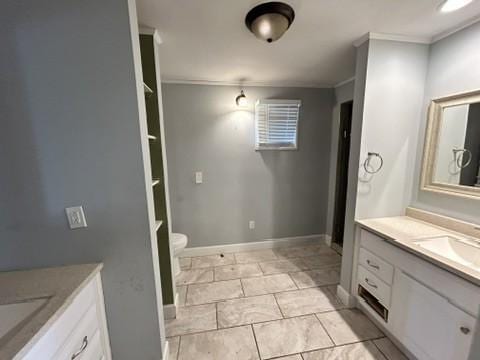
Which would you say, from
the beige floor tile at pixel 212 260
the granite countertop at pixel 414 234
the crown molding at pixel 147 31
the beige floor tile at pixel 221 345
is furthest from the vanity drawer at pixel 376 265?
the crown molding at pixel 147 31

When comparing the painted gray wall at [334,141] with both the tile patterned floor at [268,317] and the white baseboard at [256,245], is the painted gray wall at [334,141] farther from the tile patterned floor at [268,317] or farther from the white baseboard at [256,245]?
the tile patterned floor at [268,317]

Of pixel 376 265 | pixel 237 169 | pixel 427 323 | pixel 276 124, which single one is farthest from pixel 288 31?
pixel 427 323

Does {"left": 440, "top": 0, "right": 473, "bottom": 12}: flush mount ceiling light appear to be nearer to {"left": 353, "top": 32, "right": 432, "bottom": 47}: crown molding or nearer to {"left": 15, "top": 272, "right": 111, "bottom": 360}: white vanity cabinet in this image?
{"left": 353, "top": 32, "right": 432, "bottom": 47}: crown molding

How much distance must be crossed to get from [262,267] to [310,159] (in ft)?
5.57

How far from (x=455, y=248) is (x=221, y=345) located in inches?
73.8

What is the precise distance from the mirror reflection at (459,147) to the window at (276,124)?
61.5 inches

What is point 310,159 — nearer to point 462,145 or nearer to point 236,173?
point 236,173

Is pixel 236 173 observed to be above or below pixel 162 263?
above

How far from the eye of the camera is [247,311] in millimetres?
1908

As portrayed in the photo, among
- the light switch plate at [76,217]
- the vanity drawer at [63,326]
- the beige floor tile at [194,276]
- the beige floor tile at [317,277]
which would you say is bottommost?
the beige floor tile at [194,276]

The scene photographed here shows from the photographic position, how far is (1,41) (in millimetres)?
953

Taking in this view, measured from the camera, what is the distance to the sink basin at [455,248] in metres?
1.33

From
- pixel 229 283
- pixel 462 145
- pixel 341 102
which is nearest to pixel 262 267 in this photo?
pixel 229 283

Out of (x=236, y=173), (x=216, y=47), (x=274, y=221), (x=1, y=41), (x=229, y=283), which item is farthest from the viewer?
(x=274, y=221)
